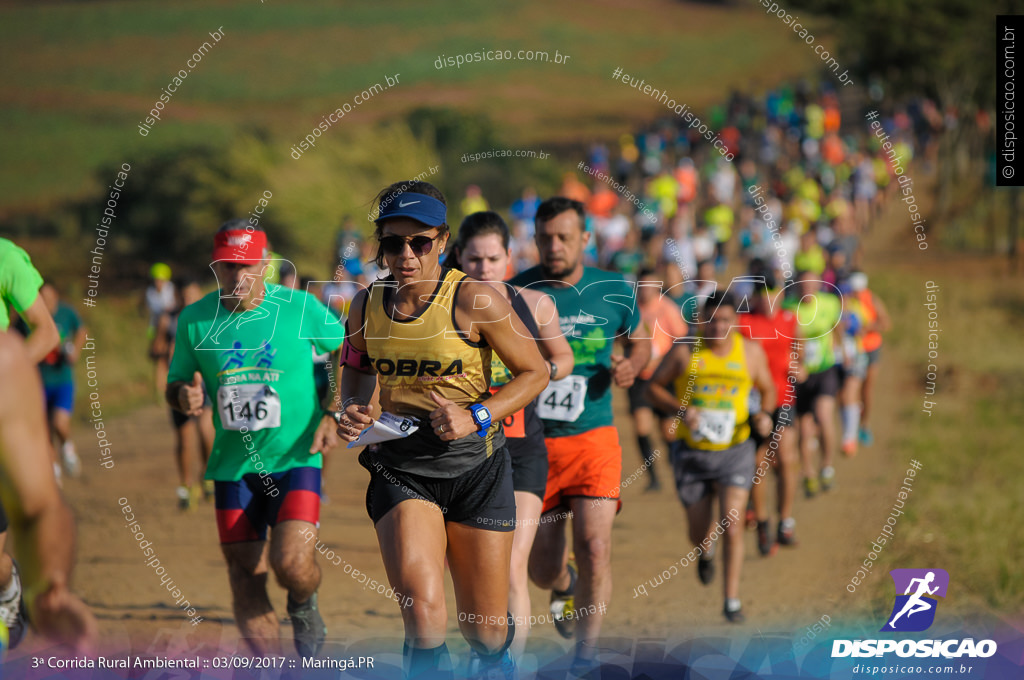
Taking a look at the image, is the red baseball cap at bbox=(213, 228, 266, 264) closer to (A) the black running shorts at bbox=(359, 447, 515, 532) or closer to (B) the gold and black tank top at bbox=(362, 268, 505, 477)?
(B) the gold and black tank top at bbox=(362, 268, 505, 477)

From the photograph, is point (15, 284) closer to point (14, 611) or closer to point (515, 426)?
point (14, 611)

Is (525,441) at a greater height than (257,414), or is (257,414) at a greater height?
(257,414)

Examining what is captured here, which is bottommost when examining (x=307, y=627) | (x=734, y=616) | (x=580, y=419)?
(x=734, y=616)

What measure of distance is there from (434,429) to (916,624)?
347 cm

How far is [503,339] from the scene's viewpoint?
3.90 metres

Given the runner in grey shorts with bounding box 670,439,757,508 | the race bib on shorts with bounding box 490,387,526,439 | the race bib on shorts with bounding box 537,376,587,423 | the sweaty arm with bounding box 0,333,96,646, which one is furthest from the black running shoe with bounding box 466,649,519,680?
the runner in grey shorts with bounding box 670,439,757,508

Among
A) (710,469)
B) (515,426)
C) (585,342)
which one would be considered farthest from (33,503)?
(710,469)

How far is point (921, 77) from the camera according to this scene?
2983 cm

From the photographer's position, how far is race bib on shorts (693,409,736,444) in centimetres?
621

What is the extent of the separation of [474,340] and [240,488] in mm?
1561

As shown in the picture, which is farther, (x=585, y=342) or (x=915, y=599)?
(x=915, y=599)

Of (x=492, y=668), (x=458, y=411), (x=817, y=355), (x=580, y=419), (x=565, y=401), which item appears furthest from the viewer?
(x=817, y=355)

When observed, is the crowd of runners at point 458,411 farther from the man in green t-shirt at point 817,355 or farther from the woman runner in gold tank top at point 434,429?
the man in green t-shirt at point 817,355

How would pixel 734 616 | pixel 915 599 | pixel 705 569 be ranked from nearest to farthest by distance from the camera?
pixel 915 599 → pixel 734 616 → pixel 705 569
